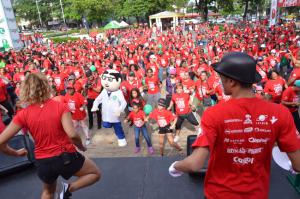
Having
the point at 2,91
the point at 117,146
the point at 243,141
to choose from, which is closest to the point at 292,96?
the point at 117,146

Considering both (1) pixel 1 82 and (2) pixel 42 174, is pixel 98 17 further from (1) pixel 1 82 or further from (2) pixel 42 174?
(2) pixel 42 174

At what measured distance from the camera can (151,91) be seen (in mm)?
8125

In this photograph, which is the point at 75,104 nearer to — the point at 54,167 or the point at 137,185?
the point at 137,185

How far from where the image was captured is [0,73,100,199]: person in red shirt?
2.60 meters

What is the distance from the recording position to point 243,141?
170cm

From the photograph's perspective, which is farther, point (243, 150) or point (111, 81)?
point (111, 81)

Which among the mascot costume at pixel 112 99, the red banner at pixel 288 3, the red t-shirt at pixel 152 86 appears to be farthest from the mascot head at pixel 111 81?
the red banner at pixel 288 3

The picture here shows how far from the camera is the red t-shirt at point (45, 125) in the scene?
2592 millimetres

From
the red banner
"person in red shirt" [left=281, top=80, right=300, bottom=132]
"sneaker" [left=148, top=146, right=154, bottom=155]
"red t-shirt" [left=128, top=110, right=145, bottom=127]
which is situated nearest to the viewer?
"person in red shirt" [left=281, top=80, right=300, bottom=132]

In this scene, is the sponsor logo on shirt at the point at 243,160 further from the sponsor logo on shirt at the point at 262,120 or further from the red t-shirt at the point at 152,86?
the red t-shirt at the point at 152,86

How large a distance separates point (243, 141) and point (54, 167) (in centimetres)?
193

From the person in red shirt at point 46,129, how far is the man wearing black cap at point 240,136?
4.47ft

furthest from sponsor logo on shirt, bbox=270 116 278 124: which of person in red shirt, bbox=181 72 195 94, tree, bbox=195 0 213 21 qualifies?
tree, bbox=195 0 213 21

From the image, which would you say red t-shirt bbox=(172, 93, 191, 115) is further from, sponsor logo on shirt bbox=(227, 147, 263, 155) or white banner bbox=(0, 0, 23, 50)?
white banner bbox=(0, 0, 23, 50)
